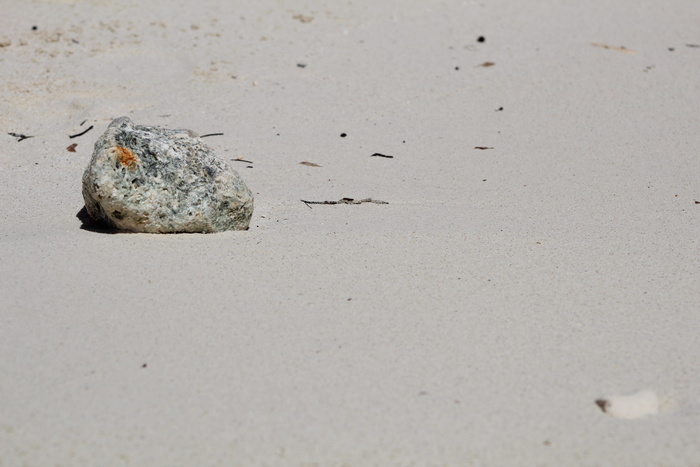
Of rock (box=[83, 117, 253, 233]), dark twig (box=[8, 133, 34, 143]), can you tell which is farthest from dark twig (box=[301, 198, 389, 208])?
dark twig (box=[8, 133, 34, 143])

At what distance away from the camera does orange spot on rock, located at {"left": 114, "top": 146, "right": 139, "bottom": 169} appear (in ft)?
10.3

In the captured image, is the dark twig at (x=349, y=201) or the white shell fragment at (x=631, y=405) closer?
the white shell fragment at (x=631, y=405)

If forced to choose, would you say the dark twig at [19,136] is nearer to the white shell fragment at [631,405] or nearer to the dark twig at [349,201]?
the dark twig at [349,201]

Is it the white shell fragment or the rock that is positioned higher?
the rock

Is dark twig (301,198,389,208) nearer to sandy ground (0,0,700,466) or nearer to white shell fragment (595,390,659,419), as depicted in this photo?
sandy ground (0,0,700,466)

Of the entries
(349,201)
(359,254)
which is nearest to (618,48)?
(349,201)

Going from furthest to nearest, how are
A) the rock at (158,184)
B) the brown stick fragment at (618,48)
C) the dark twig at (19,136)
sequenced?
the brown stick fragment at (618,48)
the dark twig at (19,136)
the rock at (158,184)

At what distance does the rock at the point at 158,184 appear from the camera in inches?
123

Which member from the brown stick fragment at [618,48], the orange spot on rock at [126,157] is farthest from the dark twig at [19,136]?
the brown stick fragment at [618,48]

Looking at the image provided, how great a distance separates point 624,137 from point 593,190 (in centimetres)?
91

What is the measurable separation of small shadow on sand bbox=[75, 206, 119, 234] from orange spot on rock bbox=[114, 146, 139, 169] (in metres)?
0.30

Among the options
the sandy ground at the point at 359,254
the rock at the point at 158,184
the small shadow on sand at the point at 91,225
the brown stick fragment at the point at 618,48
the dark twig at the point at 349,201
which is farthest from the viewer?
the brown stick fragment at the point at 618,48

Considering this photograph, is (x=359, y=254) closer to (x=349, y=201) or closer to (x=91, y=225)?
(x=349, y=201)

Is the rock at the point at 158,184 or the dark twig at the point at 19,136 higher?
the rock at the point at 158,184
